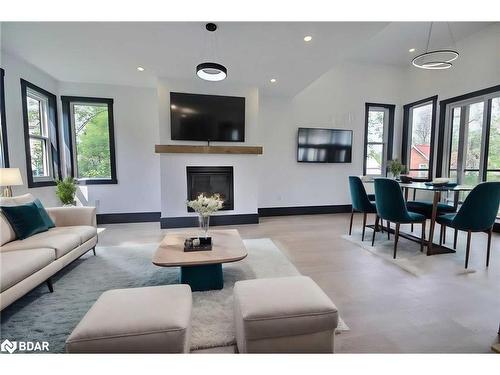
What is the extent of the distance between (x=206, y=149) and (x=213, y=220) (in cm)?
138

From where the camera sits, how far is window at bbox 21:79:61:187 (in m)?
3.63

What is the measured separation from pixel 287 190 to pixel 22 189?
4.79m

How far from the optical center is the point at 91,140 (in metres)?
4.66

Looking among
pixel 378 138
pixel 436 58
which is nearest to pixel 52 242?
pixel 378 138

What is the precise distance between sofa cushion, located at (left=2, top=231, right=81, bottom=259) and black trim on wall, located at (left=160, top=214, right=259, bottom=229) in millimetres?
1823

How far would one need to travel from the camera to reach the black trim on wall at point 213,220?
14.2 feet

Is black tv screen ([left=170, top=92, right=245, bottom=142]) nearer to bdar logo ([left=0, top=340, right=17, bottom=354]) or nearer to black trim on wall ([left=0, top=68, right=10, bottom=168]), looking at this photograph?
black trim on wall ([left=0, top=68, right=10, bottom=168])

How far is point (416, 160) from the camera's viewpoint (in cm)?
571

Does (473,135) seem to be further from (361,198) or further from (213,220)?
(213,220)

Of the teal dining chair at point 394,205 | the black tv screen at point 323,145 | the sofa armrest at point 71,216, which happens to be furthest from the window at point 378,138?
the sofa armrest at point 71,216

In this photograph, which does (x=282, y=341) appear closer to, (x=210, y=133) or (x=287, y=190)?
(x=210, y=133)

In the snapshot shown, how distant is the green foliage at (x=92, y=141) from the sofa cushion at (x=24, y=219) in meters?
2.42

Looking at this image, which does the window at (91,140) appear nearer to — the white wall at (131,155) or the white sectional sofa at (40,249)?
the white wall at (131,155)

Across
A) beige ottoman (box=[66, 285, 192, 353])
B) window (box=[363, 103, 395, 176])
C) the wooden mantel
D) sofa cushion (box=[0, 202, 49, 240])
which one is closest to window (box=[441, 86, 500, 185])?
window (box=[363, 103, 395, 176])
